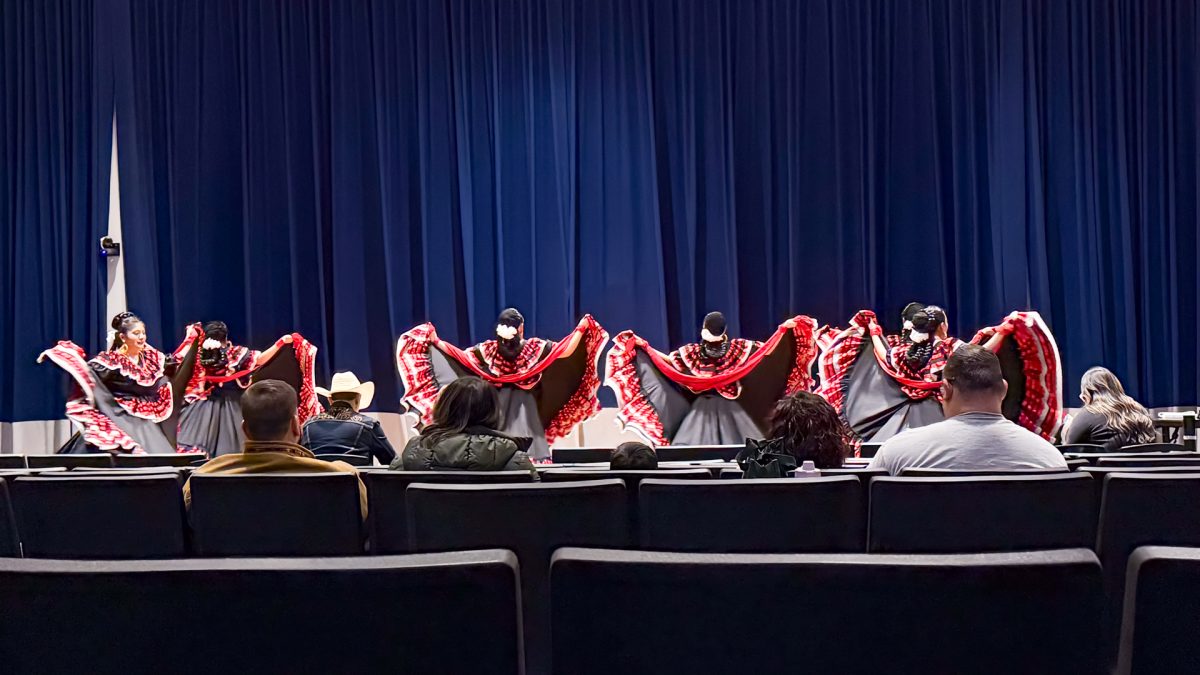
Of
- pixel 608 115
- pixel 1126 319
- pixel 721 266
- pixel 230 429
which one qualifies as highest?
pixel 608 115

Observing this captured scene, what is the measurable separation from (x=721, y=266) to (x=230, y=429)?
13.0 ft

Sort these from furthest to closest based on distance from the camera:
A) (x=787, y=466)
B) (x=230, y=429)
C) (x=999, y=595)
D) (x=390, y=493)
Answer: (x=230, y=429), (x=787, y=466), (x=390, y=493), (x=999, y=595)

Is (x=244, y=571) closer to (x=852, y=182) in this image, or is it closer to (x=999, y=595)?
(x=999, y=595)

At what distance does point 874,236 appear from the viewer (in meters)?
8.16

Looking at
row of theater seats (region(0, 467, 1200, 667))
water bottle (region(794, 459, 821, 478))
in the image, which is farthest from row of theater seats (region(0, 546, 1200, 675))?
water bottle (region(794, 459, 821, 478))

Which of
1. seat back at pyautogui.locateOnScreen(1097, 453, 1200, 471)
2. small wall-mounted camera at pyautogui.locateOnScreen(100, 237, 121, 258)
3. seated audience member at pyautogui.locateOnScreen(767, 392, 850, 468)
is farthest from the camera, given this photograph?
small wall-mounted camera at pyautogui.locateOnScreen(100, 237, 121, 258)

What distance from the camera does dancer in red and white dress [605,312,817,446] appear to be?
20.3ft

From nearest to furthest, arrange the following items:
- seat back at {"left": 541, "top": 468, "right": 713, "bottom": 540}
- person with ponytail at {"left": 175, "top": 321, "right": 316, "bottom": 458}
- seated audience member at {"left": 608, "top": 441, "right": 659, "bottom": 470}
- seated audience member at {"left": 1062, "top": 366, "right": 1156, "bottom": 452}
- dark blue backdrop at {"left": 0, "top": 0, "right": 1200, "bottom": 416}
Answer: seat back at {"left": 541, "top": 468, "right": 713, "bottom": 540}, seated audience member at {"left": 608, "top": 441, "right": 659, "bottom": 470}, seated audience member at {"left": 1062, "top": 366, "right": 1156, "bottom": 452}, person with ponytail at {"left": 175, "top": 321, "right": 316, "bottom": 458}, dark blue backdrop at {"left": 0, "top": 0, "right": 1200, "bottom": 416}

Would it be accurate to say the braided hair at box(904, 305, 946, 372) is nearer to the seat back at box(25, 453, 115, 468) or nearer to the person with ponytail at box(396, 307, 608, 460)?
the person with ponytail at box(396, 307, 608, 460)

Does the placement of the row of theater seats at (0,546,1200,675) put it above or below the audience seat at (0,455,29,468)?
above

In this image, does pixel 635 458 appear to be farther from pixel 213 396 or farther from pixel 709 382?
pixel 213 396

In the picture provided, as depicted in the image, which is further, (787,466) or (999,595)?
(787,466)

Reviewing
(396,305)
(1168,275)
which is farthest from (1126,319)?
(396,305)

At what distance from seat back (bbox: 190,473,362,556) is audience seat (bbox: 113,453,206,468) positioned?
168cm
